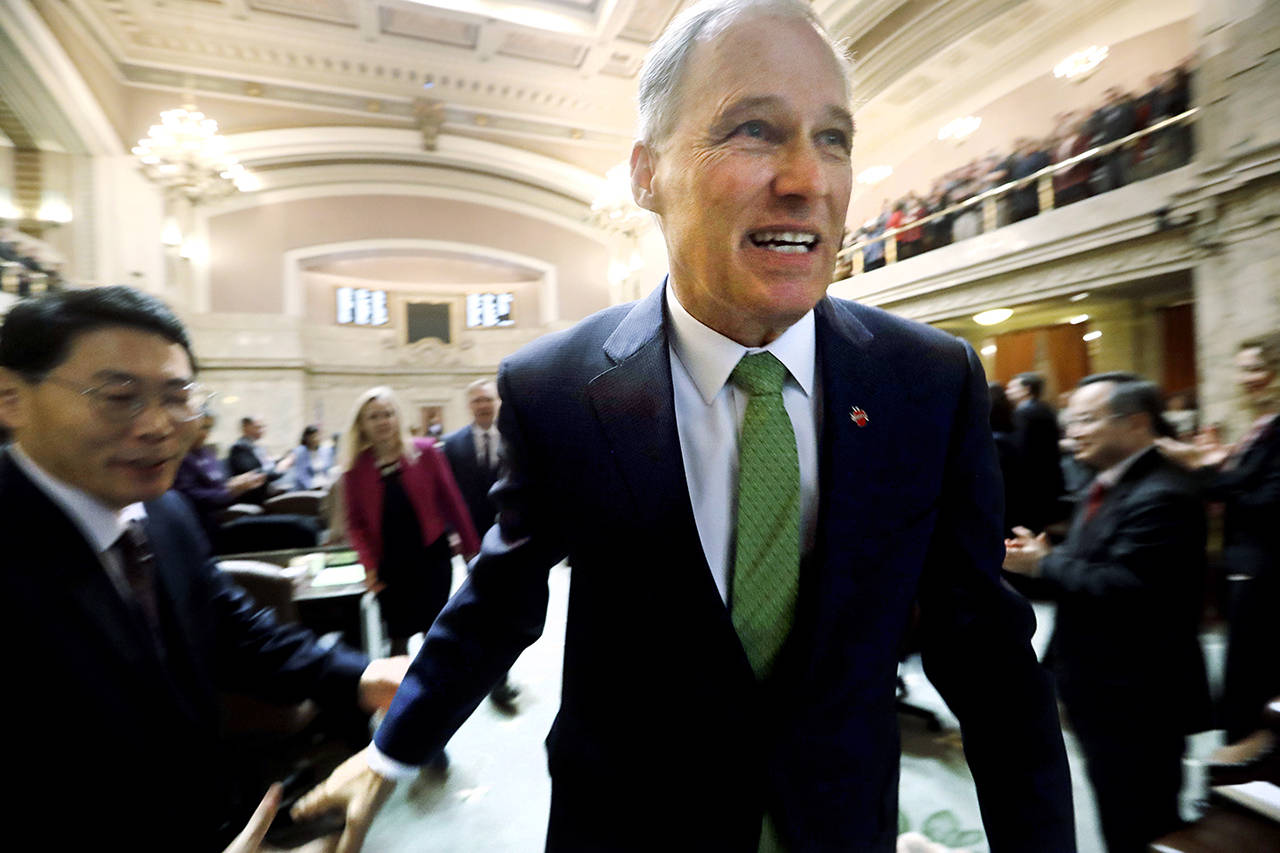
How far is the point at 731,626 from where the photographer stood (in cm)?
82

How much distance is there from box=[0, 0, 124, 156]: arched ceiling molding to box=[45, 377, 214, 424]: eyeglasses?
35.7 ft

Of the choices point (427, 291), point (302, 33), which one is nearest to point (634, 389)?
point (302, 33)

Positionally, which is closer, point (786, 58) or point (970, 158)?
point (786, 58)

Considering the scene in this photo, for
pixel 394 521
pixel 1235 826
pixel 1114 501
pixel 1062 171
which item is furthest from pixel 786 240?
pixel 1062 171

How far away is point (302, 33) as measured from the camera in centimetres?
1172

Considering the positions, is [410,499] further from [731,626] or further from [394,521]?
[731,626]

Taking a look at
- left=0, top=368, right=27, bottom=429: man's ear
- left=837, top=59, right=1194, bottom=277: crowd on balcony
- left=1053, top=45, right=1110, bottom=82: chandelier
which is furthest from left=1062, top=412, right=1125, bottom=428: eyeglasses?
left=1053, top=45, right=1110, bottom=82: chandelier

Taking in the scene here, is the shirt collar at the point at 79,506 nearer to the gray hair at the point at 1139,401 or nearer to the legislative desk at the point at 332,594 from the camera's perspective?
the legislative desk at the point at 332,594

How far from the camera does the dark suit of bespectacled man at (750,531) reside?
829mm

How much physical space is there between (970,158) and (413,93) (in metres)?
10.9

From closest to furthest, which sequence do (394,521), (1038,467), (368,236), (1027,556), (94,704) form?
1. (94,704)
2. (1027,556)
3. (394,521)
4. (1038,467)
5. (368,236)

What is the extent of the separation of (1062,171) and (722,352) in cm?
883

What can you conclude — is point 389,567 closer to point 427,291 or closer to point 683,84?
point 683,84

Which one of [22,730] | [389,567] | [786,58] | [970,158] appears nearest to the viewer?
[786,58]
